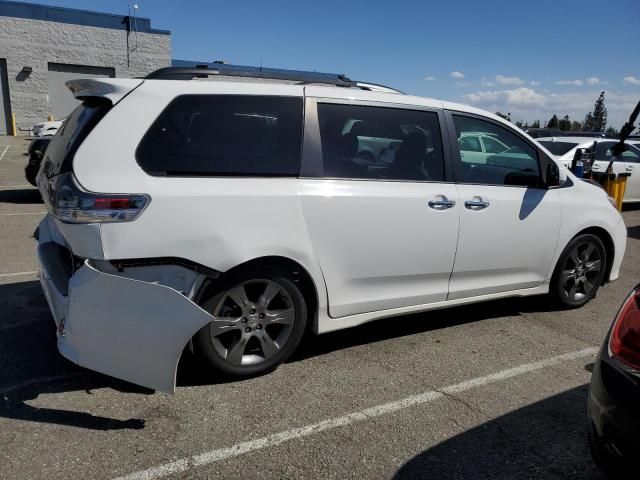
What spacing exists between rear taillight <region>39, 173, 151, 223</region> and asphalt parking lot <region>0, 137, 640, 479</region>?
3.60 feet

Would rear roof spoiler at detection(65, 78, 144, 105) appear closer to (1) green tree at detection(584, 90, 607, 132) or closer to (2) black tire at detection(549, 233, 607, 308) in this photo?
(2) black tire at detection(549, 233, 607, 308)

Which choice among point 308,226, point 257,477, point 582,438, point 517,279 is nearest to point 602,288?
point 517,279

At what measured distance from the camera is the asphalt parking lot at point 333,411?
8.83 ft

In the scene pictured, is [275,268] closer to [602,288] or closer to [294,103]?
[294,103]

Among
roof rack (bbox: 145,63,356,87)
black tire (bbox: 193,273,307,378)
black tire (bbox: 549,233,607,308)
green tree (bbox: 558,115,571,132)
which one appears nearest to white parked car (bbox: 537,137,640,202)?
black tire (bbox: 549,233,607,308)

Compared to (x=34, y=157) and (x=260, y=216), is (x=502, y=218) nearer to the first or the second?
(x=260, y=216)

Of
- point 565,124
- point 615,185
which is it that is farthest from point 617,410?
point 565,124

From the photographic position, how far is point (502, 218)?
14.2ft

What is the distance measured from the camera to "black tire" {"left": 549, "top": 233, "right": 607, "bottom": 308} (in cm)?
494

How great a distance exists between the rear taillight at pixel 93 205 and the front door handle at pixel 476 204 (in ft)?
7.65

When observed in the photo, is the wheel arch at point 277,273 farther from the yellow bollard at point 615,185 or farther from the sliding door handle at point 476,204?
the yellow bollard at point 615,185

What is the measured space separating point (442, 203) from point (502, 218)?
64 cm

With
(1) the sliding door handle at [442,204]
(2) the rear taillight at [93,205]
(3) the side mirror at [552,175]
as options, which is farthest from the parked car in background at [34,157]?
(3) the side mirror at [552,175]

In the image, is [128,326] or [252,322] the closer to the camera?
[128,326]
